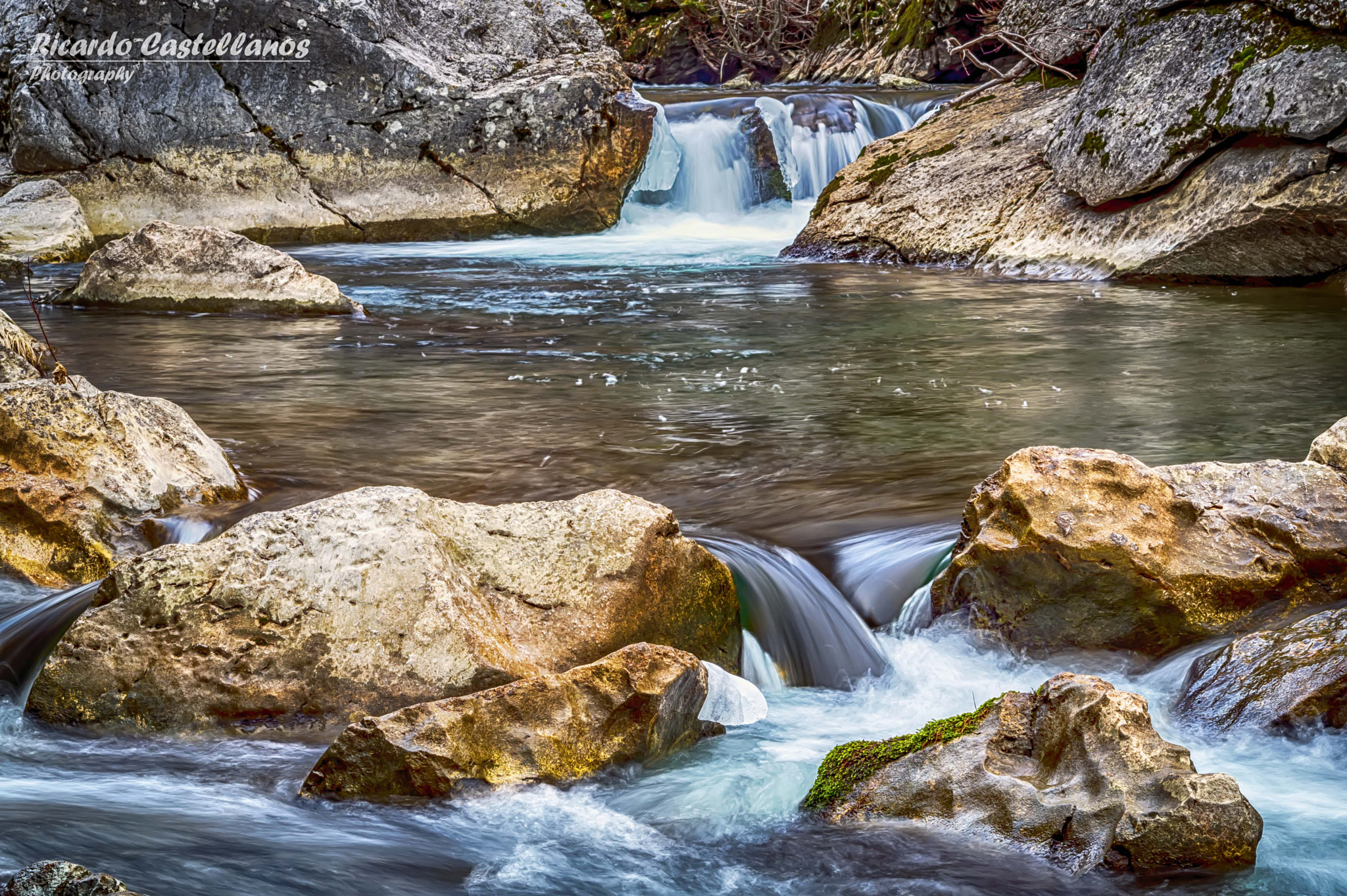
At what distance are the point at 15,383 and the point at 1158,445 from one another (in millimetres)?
4778

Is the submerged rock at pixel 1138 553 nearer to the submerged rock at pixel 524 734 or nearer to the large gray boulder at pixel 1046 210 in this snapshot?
the submerged rock at pixel 524 734

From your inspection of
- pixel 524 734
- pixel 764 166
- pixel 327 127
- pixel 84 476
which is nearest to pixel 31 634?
pixel 84 476

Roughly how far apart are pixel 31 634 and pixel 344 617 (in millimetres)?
1114

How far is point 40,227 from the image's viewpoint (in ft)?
45.8

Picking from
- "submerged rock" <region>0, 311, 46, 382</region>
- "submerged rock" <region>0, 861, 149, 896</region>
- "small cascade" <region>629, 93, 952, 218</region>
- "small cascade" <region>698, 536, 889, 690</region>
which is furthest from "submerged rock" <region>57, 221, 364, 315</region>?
"submerged rock" <region>0, 861, 149, 896</region>

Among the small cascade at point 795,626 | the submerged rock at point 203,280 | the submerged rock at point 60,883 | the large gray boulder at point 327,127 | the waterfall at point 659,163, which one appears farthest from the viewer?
the waterfall at point 659,163

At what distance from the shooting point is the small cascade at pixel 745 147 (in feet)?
55.3

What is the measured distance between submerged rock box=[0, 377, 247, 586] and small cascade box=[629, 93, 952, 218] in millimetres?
12620

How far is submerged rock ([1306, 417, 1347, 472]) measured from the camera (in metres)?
4.21

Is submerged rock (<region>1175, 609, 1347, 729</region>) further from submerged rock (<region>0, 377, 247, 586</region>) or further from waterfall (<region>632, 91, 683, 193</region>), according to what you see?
waterfall (<region>632, 91, 683, 193</region>)

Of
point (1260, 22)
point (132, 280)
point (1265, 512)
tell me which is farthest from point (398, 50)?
point (1265, 512)

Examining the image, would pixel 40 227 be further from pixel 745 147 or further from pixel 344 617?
pixel 344 617

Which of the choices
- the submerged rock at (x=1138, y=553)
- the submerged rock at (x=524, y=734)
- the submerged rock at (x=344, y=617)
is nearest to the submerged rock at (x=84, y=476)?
the submerged rock at (x=344, y=617)

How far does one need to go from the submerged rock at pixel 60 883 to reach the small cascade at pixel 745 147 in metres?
15.4
